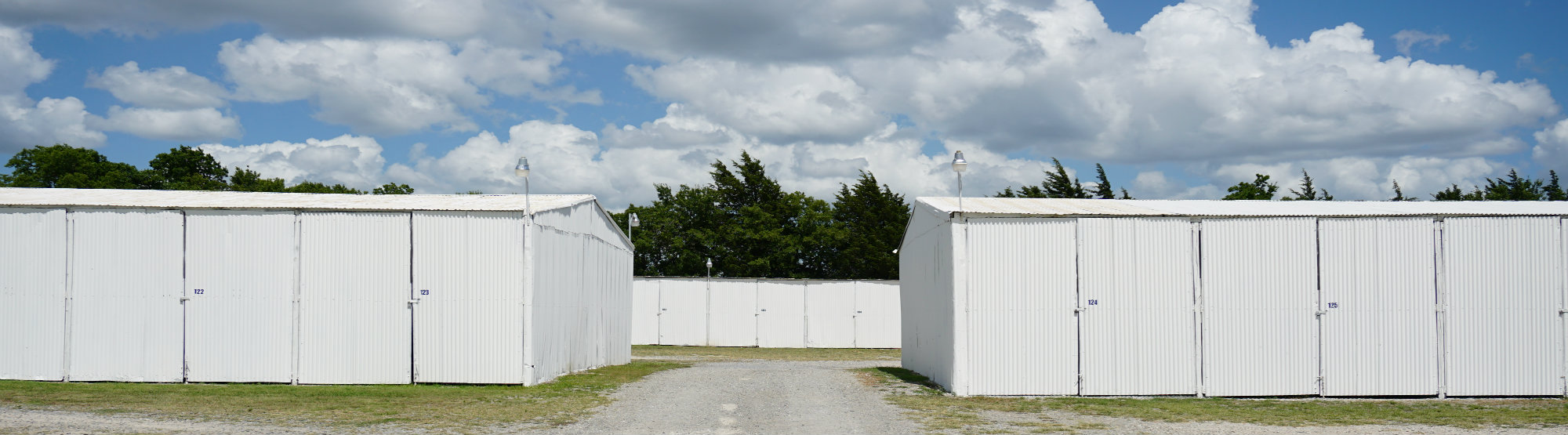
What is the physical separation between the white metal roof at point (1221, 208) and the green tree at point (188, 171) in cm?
6303

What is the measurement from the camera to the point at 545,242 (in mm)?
21000

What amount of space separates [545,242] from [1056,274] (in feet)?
32.2

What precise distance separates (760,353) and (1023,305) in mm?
22458

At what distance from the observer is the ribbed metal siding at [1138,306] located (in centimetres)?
1859

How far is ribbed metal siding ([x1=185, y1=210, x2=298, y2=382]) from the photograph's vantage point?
64.1 ft

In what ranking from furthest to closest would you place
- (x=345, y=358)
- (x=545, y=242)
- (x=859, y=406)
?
(x=545, y=242)
(x=345, y=358)
(x=859, y=406)

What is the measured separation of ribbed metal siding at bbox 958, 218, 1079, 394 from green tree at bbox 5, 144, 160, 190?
209ft

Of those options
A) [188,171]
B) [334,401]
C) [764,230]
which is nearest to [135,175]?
[188,171]

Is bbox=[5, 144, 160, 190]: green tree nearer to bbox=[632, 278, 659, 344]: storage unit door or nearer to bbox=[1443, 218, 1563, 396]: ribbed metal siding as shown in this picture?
bbox=[632, 278, 659, 344]: storage unit door

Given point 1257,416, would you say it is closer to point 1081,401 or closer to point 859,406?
point 1081,401

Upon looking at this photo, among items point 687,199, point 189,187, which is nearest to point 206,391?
point 687,199

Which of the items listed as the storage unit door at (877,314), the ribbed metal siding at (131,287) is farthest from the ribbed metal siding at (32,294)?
the storage unit door at (877,314)

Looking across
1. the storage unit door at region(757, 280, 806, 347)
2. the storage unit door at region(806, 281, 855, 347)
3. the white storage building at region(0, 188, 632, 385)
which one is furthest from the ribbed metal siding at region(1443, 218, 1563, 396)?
the storage unit door at region(757, 280, 806, 347)

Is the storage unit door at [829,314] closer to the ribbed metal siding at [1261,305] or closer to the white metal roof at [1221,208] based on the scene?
the white metal roof at [1221,208]
